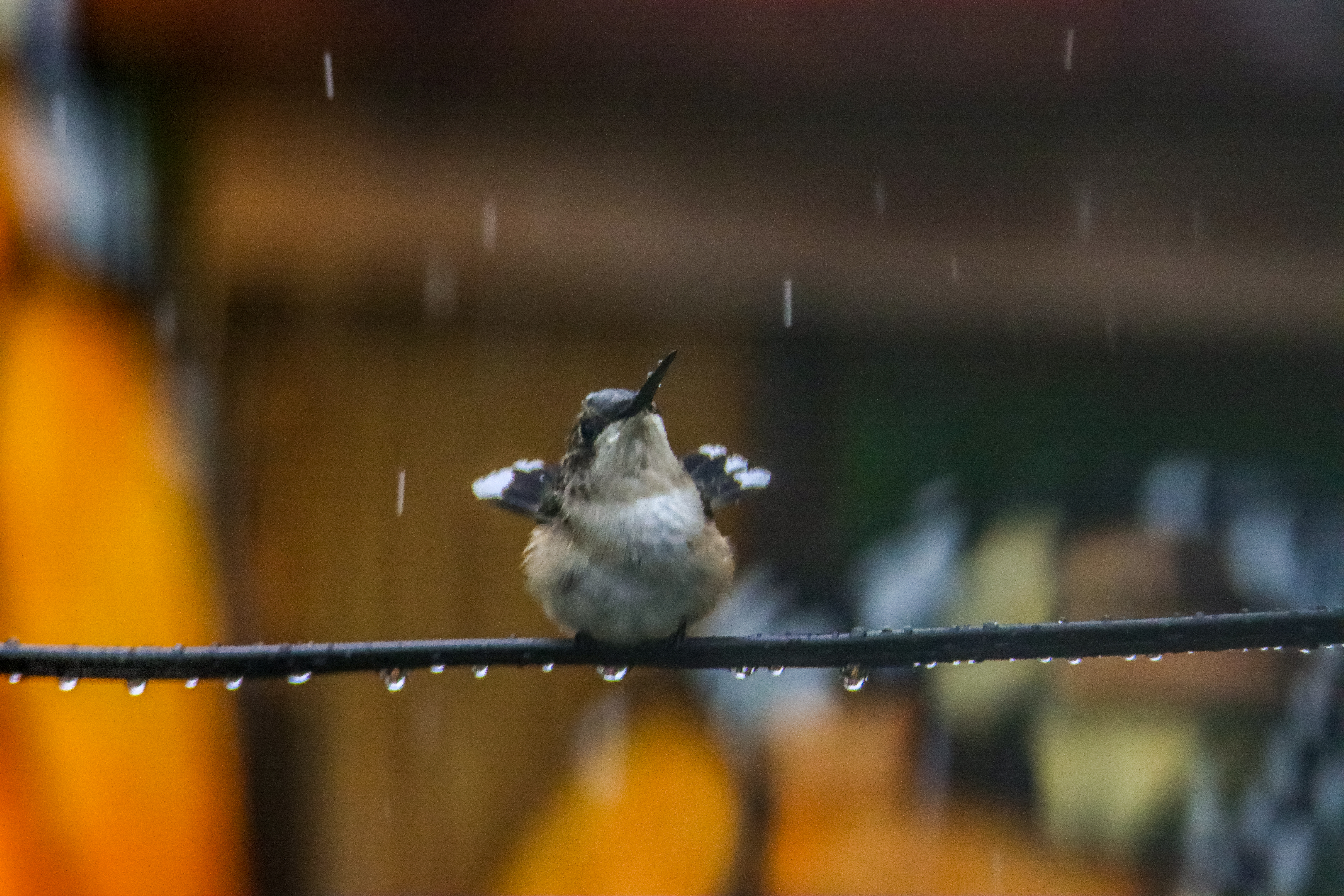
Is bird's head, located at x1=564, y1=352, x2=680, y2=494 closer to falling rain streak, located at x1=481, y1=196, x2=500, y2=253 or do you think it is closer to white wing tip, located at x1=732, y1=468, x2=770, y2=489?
white wing tip, located at x1=732, y1=468, x2=770, y2=489

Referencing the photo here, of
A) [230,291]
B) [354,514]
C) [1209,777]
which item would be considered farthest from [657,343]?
[1209,777]

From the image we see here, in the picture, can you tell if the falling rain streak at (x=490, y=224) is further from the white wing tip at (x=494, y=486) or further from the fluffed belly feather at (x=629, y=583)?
the fluffed belly feather at (x=629, y=583)

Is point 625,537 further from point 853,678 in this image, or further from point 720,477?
point 853,678

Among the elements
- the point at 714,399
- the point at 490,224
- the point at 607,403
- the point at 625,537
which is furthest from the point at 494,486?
the point at 490,224

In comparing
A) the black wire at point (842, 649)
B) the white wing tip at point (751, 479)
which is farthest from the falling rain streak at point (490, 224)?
the black wire at point (842, 649)

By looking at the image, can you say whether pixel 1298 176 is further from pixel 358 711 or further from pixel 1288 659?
pixel 358 711
